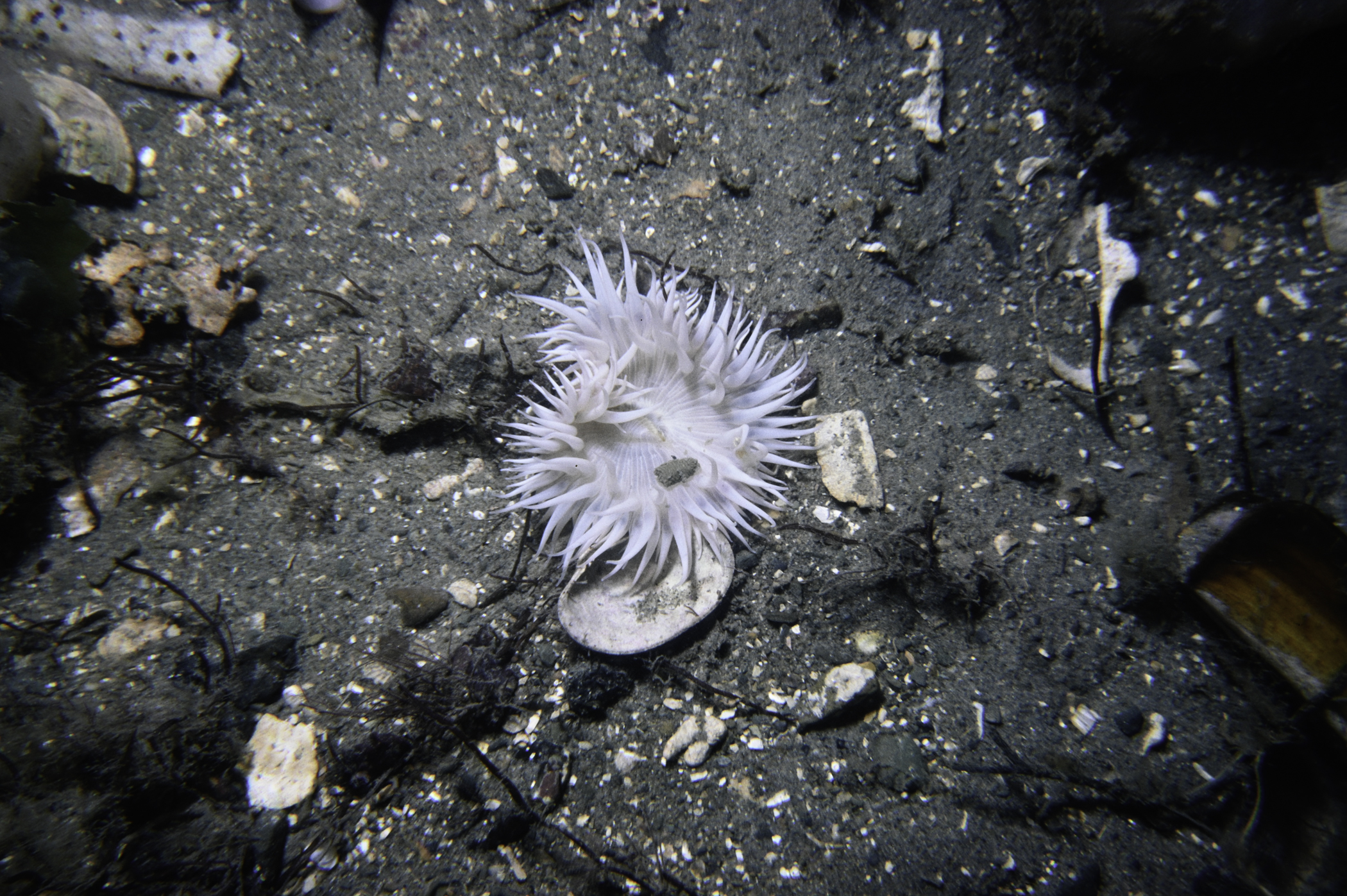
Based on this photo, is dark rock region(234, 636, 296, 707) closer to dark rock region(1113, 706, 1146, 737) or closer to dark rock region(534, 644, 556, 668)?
dark rock region(534, 644, 556, 668)

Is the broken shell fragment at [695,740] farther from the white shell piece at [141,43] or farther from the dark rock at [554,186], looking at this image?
the white shell piece at [141,43]

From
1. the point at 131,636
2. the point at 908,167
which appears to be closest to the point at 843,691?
the point at 908,167

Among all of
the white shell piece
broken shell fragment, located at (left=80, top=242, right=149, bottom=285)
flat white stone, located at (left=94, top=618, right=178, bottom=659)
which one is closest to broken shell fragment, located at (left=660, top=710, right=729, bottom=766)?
flat white stone, located at (left=94, top=618, right=178, bottom=659)

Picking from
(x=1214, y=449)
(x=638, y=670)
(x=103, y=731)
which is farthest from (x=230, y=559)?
(x=1214, y=449)

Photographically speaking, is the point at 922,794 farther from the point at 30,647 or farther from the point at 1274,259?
the point at 30,647

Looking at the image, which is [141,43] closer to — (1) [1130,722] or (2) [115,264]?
(2) [115,264]

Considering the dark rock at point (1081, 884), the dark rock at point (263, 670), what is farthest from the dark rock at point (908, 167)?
the dark rock at point (263, 670)
